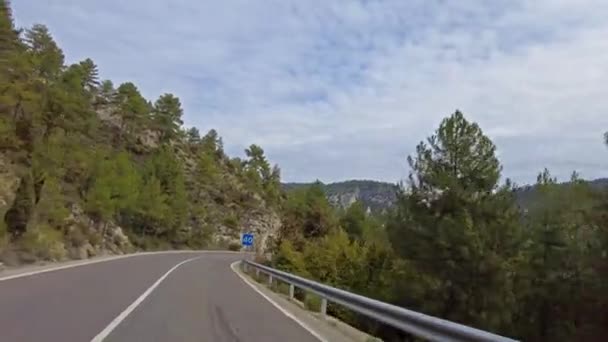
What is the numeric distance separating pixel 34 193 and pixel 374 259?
74.0ft

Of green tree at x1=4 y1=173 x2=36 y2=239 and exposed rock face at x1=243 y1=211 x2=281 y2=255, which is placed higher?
exposed rock face at x1=243 y1=211 x2=281 y2=255

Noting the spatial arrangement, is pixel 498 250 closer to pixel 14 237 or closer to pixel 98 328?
pixel 14 237

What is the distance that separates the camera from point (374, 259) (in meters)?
45.7

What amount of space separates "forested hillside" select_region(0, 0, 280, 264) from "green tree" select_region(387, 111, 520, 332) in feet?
70.6

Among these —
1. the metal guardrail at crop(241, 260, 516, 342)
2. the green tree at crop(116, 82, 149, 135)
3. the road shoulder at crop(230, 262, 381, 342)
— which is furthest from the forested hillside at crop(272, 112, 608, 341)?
the green tree at crop(116, 82, 149, 135)

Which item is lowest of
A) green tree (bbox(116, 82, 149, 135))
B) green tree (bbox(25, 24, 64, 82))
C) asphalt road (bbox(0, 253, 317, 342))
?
asphalt road (bbox(0, 253, 317, 342))

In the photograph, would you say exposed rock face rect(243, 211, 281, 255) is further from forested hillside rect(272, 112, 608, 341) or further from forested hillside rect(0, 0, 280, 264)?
forested hillside rect(272, 112, 608, 341)

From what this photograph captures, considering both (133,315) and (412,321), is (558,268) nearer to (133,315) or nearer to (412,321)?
(133,315)

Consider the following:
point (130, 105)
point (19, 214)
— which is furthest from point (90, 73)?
point (19, 214)

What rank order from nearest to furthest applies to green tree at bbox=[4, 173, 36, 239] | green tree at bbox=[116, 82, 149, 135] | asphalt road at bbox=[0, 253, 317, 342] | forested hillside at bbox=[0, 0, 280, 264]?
asphalt road at bbox=[0, 253, 317, 342] < green tree at bbox=[4, 173, 36, 239] < forested hillside at bbox=[0, 0, 280, 264] < green tree at bbox=[116, 82, 149, 135]

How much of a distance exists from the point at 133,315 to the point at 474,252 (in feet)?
91.7

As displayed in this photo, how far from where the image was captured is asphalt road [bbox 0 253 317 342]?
1043 cm

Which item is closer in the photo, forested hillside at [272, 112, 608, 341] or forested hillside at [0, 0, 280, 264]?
forested hillside at [272, 112, 608, 341]

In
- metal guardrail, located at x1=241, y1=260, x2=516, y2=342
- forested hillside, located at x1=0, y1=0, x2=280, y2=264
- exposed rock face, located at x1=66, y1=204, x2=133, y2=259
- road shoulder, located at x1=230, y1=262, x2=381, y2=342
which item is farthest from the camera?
exposed rock face, located at x1=66, y1=204, x2=133, y2=259
